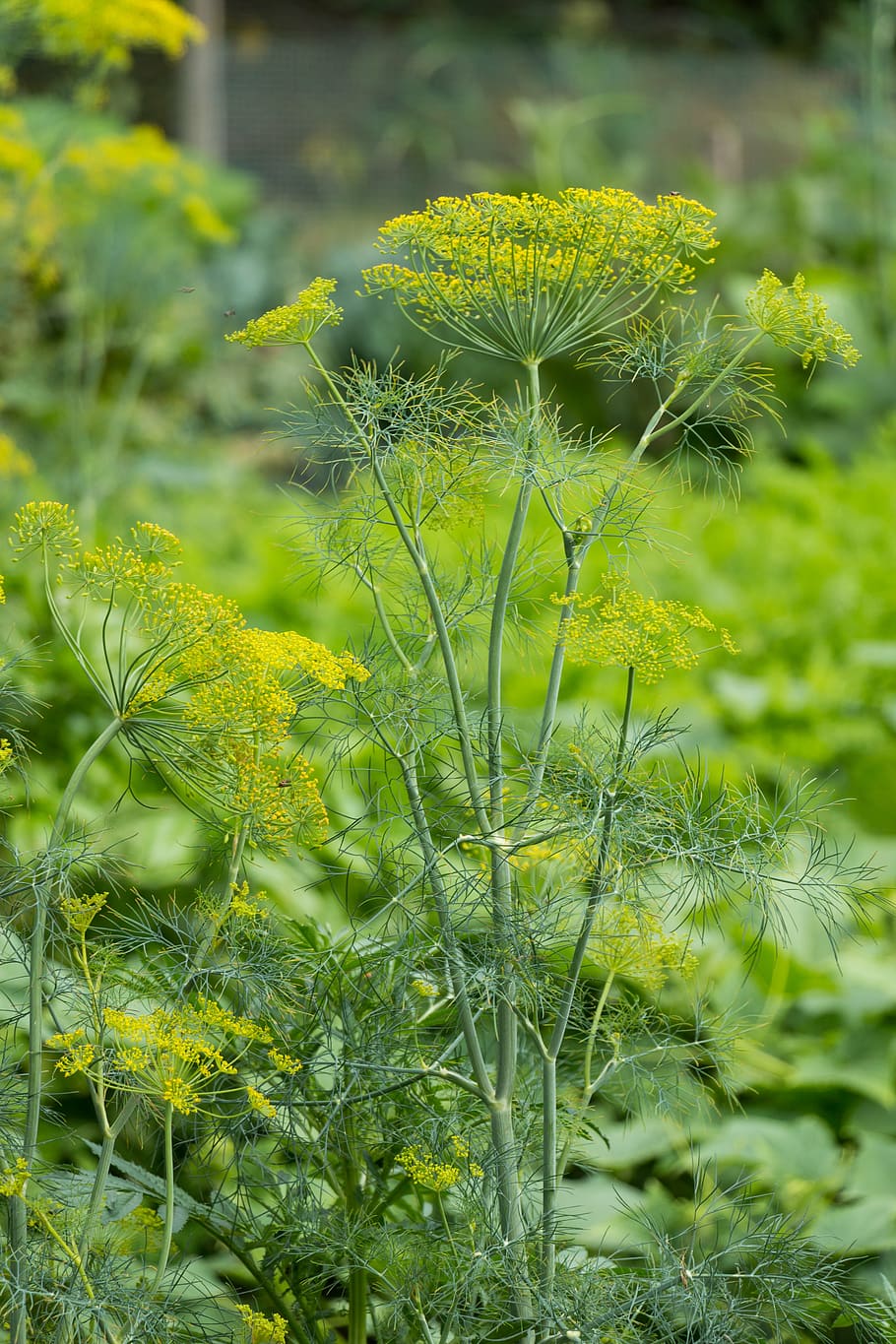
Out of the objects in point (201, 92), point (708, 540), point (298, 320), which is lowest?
point (708, 540)

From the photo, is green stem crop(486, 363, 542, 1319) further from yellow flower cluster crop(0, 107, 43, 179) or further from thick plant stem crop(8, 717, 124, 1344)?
yellow flower cluster crop(0, 107, 43, 179)

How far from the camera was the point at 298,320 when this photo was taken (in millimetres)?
894

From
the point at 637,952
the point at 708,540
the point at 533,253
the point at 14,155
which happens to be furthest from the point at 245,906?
the point at 708,540

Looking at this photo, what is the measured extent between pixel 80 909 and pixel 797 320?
0.60 meters

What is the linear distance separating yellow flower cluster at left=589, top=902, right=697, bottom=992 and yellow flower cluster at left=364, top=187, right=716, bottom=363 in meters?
0.40

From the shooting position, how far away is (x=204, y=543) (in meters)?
4.72

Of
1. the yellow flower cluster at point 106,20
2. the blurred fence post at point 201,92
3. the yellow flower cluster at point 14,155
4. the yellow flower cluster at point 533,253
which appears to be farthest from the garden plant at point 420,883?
the blurred fence post at point 201,92

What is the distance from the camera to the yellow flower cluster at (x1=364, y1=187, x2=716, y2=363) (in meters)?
0.88

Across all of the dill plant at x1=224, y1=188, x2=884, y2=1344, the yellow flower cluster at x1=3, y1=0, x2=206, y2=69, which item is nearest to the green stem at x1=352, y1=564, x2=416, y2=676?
the dill plant at x1=224, y1=188, x2=884, y2=1344

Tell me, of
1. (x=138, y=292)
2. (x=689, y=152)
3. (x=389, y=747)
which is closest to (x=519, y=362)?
(x=389, y=747)

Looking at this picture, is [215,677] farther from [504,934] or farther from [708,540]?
[708,540]

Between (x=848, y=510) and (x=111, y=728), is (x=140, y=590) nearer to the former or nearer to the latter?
(x=111, y=728)

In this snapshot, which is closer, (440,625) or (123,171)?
(440,625)

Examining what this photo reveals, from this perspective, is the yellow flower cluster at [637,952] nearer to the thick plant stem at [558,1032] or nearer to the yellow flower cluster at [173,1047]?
the thick plant stem at [558,1032]
